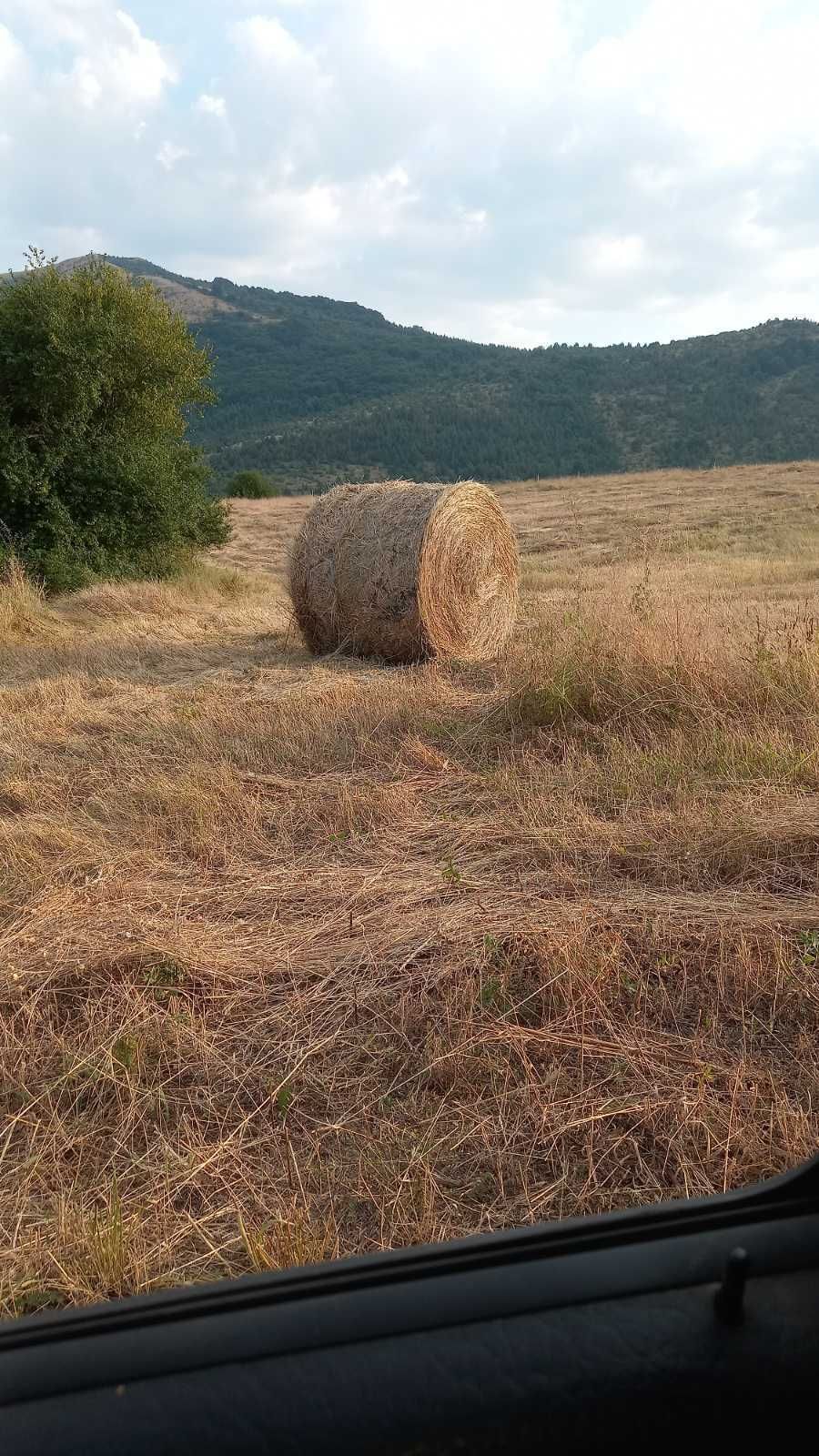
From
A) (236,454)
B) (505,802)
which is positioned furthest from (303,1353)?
(236,454)

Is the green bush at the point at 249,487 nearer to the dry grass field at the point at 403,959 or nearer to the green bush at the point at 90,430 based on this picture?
the green bush at the point at 90,430

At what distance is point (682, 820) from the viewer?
4.36 meters

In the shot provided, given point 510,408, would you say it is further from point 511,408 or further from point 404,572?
point 404,572

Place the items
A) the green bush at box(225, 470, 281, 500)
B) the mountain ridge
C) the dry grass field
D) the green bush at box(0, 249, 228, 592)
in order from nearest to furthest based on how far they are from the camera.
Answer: the dry grass field < the green bush at box(0, 249, 228, 592) < the green bush at box(225, 470, 281, 500) < the mountain ridge

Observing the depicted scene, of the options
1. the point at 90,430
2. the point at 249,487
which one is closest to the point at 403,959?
the point at 90,430

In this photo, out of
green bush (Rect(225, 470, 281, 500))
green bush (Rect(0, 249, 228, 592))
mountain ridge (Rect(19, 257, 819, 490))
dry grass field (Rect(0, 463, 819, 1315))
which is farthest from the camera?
mountain ridge (Rect(19, 257, 819, 490))

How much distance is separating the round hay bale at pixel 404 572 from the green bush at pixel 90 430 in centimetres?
515

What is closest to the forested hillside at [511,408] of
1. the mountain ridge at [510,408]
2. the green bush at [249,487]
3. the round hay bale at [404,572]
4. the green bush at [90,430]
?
the mountain ridge at [510,408]

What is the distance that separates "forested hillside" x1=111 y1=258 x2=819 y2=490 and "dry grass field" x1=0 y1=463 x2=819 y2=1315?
5103cm

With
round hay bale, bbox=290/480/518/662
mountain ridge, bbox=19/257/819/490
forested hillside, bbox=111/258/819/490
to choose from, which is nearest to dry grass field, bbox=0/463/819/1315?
round hay bale, bbox=290/480/518/662

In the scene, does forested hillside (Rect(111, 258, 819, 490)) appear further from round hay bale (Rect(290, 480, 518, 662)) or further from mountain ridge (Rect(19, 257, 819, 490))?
round hay bale (Rect(290, 480, 518, 662))

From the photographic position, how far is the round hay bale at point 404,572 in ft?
30.8

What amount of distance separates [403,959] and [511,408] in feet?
252

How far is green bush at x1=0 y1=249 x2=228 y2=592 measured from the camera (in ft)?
44.5
